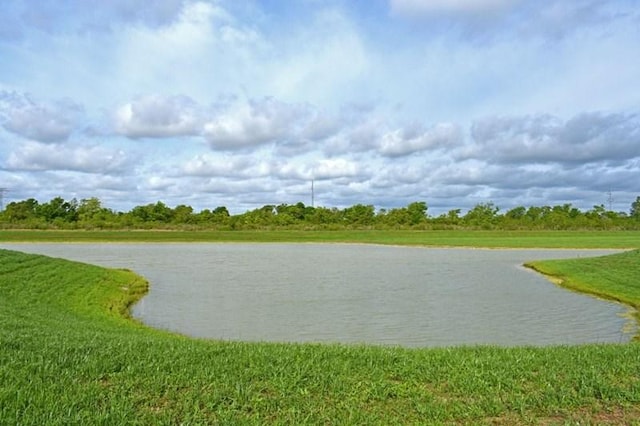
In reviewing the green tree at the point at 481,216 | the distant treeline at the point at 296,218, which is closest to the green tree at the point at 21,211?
the distant treeline at the point at 296,218

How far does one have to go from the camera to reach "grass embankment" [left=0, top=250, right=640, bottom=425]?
655cm

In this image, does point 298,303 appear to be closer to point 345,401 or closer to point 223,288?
point 223,288

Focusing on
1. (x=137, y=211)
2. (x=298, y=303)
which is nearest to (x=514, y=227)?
(x=137, y=211)

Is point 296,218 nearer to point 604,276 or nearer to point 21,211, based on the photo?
point 21,211

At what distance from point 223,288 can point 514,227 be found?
318 ft

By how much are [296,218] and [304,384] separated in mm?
130713

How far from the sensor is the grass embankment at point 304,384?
6.55 meters

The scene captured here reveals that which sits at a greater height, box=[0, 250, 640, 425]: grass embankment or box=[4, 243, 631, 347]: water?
box=[0, 250, 640, 425]: grass embankment

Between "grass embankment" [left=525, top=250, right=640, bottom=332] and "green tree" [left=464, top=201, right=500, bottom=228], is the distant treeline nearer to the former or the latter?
"green tree" [left=464, top=201, right=500, bottom=228]

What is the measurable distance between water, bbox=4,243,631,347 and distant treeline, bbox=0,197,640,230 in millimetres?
77440

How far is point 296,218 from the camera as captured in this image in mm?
138125

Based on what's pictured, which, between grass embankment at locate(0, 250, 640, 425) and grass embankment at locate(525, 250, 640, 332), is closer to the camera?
grass embankment at locate(0, 250, 640, 425)

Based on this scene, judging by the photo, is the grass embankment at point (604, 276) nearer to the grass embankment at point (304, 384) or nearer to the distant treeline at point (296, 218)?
the grass embankment at point (304, 384)

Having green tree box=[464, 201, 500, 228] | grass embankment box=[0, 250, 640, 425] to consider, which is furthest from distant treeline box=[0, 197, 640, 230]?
grass embankment box=[0, 250, 640, 425]
